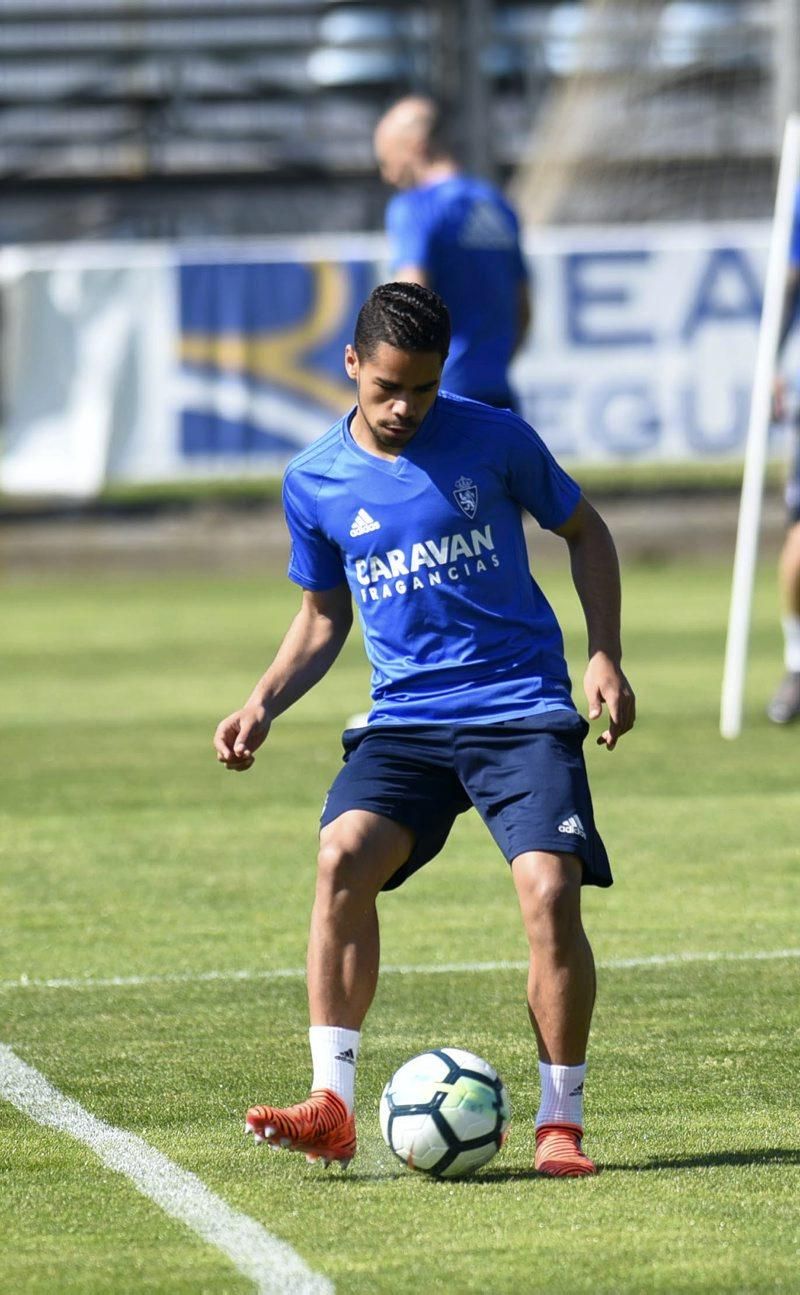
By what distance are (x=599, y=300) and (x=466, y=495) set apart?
1471cm

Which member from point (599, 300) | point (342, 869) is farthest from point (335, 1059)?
point (599, 300)

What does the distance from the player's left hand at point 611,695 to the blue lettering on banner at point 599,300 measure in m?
14.7

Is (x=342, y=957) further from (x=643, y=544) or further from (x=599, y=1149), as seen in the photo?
(x=643, y=544)

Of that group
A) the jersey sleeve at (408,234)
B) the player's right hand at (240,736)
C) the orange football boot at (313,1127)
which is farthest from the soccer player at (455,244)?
the orange football boot at (313,1127)

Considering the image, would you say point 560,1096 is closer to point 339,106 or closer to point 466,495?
point 466,495

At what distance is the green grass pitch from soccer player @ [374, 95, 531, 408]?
169 cm

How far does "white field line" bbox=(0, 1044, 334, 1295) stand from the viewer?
12.0 feet

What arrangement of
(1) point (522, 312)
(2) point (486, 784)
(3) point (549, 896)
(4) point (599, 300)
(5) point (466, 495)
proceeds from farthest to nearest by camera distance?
(4) point (599, 300) < (1) point (522, 312) < (5) point (466, 495) < (2) point (486, 784) < (3) point (549, 896)

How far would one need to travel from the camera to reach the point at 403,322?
447 centimetres

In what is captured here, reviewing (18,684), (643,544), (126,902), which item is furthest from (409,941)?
(643,544)

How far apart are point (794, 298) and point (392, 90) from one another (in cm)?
1944

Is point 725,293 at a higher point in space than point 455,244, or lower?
lower

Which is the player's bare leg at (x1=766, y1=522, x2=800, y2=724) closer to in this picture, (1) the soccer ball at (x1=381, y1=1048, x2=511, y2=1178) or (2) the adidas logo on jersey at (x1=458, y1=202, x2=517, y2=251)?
(2) the adidas logo on jersey at (x1=458, y1=202, x2=517, y2=251)

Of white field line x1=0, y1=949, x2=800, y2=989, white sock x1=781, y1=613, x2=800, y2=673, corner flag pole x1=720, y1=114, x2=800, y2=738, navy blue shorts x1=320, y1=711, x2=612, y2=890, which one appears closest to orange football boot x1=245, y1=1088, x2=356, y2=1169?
navy blue shorts x1=320, y1=711, x2=612, y2=890
